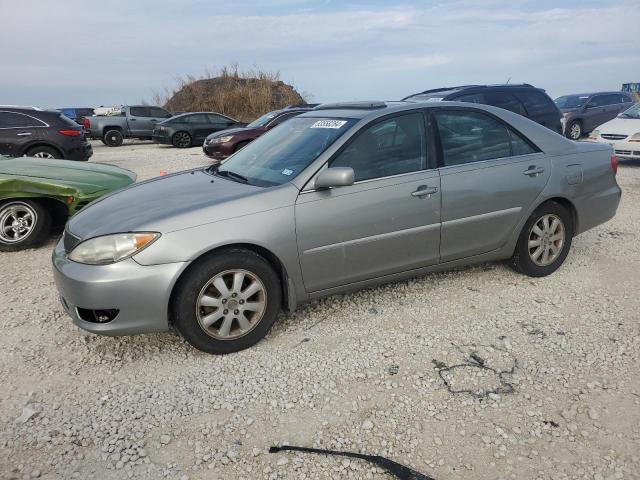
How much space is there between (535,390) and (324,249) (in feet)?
4.99

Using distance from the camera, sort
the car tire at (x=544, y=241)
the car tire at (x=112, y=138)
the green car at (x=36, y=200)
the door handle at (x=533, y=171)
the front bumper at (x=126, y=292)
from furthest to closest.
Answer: the car tire at (x=112, y=138)
the green car at (x=36, y=200)
the car tire at (x=544, y=241)
the door handle at (x=533, y=171)
the front bumper at (x=126, y=292)

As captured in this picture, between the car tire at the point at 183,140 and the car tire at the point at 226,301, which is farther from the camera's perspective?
the car tire at the point at 183,140

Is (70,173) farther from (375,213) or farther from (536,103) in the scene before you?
(536,103)

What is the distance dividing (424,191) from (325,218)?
82 cm

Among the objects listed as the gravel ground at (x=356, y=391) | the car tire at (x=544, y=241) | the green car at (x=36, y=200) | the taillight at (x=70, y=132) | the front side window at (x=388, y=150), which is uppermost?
the taillight at (x=70, y=132)

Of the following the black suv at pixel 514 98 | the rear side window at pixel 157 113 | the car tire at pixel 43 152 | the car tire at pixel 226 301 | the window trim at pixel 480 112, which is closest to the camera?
the car tire at pixel 226 301

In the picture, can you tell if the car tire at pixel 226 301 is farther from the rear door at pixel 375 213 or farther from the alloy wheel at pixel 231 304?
the rear door at pixel 375 213

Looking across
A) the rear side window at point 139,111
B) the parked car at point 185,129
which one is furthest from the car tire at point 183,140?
the rear side window at point 139,111

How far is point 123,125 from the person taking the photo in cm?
2091

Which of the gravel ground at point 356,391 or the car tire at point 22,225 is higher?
the car tire at point 22,225

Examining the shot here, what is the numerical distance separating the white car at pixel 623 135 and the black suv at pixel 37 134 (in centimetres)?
1109

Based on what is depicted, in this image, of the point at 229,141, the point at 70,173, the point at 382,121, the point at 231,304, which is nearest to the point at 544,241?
the point at 382,121

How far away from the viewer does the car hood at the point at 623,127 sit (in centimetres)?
1055

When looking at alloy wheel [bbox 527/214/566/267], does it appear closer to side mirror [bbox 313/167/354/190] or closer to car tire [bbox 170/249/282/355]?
side mirror [bbox 313/167/354/190]
